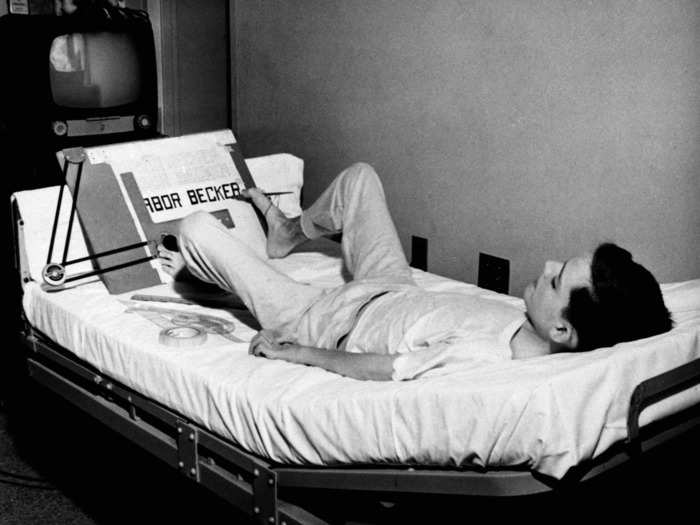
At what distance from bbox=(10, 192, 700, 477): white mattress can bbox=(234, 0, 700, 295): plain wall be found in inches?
16.8

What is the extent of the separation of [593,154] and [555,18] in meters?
0.39

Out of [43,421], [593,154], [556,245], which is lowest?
[43,421]

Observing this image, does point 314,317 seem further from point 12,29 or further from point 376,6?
point 12,29

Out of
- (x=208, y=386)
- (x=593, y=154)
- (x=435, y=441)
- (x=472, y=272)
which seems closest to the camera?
(x=435, y=441)

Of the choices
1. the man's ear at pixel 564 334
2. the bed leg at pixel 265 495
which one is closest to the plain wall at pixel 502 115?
the man's ear at pixel 564 334

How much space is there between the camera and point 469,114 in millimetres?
2652

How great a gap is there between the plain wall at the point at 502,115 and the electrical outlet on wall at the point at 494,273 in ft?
0.08

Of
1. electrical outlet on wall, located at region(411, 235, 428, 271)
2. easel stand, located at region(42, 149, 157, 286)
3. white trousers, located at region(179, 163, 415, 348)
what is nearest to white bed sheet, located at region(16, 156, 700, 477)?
white trousers, located at region(179, 163, 415, 348)

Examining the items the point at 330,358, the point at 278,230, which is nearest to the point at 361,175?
the point at 278,230

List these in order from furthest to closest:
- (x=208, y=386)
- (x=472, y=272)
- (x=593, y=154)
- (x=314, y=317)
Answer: (x=472, y=272)
(x=593, y=154)
(x=314, y=317)
(x=208, y=386)

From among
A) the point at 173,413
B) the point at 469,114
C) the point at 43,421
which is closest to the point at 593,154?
the point at 469,114

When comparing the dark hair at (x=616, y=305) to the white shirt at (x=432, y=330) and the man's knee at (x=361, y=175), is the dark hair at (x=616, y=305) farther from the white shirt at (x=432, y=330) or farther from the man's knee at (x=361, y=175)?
the man's knee at (x=361, y=175)

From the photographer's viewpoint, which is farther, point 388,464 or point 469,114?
point 469,114

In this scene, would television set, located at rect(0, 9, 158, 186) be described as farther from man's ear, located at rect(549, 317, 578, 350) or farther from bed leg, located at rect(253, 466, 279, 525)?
man's ear, located at rect(549, 317, 578, 350)
